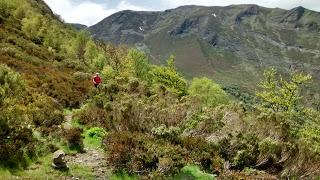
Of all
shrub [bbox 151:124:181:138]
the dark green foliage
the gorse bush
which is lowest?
the dark green foliage

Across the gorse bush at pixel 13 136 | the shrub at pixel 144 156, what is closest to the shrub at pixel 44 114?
the gorse bush at pixel 13 136

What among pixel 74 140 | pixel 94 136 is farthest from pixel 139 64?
pixel 74 140

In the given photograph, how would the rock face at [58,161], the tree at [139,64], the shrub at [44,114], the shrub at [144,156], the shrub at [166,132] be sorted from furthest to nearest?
the tree at [139,64], the shrub at [44,114], the shrub at [166,132], the shrub at [144,156], the rock face at [58,161]

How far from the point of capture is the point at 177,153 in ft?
65.7

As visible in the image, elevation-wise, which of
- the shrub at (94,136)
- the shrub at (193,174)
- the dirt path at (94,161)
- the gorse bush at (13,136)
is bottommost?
the shrub at (193,174)

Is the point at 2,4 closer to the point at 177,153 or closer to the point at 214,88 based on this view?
the point at 214,88

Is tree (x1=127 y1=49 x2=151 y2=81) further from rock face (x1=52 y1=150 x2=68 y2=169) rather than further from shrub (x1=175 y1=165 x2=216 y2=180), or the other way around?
rock face (x1=52 y1=150 x2=68 y2=169)

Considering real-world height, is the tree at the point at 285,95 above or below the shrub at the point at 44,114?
below

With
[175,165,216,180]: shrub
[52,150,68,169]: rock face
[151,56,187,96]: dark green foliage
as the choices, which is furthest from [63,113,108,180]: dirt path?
[151,56,187,96]: dark green foliage

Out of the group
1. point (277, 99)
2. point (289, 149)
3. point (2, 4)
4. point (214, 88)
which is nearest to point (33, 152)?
point (289, 149)

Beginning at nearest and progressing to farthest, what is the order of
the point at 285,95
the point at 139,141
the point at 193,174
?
the point at 193,174, the point at 139,141, the point at 285,95

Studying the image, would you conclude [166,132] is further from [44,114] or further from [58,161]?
[44,114]

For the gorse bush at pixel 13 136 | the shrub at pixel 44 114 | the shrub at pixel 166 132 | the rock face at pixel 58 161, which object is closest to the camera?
the gorse bush at pixel 13 136

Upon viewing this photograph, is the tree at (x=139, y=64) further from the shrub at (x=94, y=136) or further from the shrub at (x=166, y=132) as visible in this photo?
the shrub at (x=166, y=132)
